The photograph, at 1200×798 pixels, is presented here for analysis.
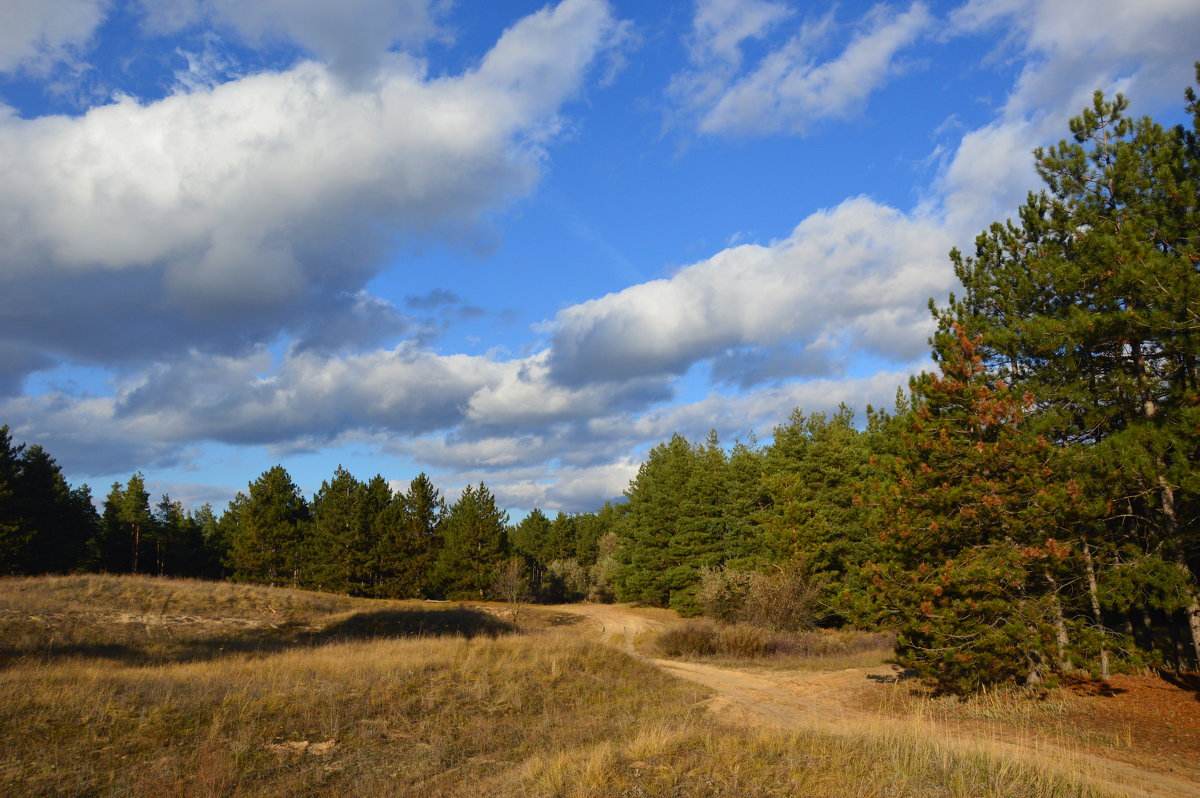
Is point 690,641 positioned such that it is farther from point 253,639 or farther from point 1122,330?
point 1122,330

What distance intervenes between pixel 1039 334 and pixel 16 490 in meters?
59.8

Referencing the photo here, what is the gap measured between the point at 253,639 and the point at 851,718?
24012 mm

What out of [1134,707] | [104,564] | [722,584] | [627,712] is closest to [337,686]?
[627,712]

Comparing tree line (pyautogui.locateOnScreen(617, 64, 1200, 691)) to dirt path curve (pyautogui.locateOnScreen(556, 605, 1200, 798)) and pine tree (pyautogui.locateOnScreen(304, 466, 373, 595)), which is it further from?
pine tree (pyautogui.locateOnScreen(304, 466, 373, 595))

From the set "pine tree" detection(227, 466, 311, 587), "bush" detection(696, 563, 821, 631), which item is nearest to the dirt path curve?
"bush" detection(696, 563, 821, 631)

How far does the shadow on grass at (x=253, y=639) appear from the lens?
19984 millimetres

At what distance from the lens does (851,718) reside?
14438mm

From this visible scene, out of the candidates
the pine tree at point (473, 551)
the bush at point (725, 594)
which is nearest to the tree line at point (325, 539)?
the pine tree at point (473, 551)

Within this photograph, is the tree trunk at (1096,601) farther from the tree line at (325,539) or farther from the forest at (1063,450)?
the tree line at (325,539)

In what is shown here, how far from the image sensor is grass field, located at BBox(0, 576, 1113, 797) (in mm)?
8086

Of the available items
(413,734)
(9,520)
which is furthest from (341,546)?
(413,734)

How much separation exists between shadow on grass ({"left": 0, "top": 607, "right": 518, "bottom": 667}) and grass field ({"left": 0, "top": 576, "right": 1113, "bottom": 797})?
9.2 inches

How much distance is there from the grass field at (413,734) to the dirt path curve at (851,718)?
3.31 feet

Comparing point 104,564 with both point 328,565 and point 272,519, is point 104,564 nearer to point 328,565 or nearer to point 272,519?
point 272,519
